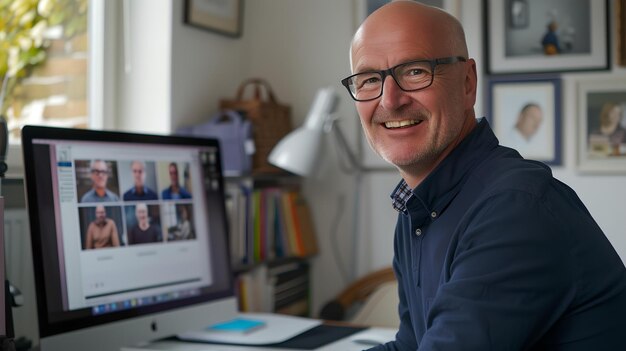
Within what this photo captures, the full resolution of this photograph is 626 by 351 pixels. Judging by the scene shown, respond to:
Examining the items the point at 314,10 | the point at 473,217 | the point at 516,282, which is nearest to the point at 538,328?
the point at 516,282

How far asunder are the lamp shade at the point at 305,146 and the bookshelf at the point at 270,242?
0.19 m

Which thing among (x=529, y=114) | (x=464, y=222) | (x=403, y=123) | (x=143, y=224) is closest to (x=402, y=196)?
(x=403, y=123)

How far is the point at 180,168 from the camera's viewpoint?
6.43ft

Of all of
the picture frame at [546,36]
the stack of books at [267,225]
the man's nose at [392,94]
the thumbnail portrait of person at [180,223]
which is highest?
the picture frame at [546,36]

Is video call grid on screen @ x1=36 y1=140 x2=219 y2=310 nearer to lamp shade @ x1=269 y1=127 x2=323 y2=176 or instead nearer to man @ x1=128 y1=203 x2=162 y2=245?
man @ x1=128 y1=203 x2=162 y2=245

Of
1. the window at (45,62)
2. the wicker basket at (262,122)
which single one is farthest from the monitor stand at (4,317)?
the wicker basket at (262,122)

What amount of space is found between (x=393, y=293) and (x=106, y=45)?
145 cm

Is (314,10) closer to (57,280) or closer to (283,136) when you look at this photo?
(283,136)

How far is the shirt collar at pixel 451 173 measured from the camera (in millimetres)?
1342

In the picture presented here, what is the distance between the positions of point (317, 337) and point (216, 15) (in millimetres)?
1667

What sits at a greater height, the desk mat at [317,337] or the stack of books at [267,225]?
the stack of books at [267,225]

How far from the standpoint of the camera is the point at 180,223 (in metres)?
1.94

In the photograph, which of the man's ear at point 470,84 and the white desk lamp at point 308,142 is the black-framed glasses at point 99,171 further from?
the white desk lamp at point 308,142

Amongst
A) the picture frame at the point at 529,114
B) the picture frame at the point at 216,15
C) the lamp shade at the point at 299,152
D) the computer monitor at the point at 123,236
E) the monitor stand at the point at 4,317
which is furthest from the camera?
the picture frame at the point at 529,114
